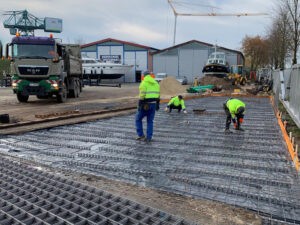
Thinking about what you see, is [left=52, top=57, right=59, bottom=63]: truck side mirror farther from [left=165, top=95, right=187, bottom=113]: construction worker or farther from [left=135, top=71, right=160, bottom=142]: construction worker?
[left=135, top=71, right=160, bottom=142]: construction worker

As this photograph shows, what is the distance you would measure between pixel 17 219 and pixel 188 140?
4.30 m

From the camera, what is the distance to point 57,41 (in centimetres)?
1369

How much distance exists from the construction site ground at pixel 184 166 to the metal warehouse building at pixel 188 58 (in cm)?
3744

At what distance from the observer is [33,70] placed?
1305 cm

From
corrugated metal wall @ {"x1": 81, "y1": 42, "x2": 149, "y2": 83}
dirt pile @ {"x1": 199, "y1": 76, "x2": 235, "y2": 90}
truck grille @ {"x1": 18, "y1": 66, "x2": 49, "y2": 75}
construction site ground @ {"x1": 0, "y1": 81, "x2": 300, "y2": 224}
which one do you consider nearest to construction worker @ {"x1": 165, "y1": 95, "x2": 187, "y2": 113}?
construction site ground @ {"x1": 0, "y1": 81, "x2": 300, "y2": 224}

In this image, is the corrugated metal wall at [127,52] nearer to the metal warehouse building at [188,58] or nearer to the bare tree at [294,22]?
the metal warehouse building at [188,58]

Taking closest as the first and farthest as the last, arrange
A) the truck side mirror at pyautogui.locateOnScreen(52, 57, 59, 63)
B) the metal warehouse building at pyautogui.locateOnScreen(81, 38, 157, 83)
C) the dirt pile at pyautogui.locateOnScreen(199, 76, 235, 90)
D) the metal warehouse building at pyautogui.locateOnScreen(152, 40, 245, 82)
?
the truck side mirror at pyautogui.locateOnScreen(52, 57, 59, 63) < the dirt pile at pyautogui.locateOnScreen(199, 76, 235, 90) < the metal warehouse building at pyautogui.locateOnScreen(152, 40, 245, 82) < the metal warehouse building at pyautogui.locateOnScreen(81, 38, 157, 83)

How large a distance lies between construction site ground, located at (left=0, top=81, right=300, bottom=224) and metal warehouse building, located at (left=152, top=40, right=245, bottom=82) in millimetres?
37436

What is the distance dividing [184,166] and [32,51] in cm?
1029

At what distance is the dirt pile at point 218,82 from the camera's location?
87.8ft

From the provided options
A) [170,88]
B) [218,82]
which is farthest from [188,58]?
[170,88]

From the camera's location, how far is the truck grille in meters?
13.0

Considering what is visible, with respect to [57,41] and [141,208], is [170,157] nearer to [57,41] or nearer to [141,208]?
[141,208]

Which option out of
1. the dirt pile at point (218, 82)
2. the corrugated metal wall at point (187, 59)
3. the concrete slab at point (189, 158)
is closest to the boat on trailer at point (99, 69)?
the dirt pile at point (218, 82)
